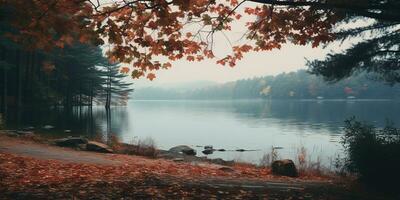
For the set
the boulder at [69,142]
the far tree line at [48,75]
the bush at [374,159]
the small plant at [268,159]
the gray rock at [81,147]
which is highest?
the far tree line at [48,75]

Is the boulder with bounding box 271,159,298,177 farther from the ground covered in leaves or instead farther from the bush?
the ground covered in leaves

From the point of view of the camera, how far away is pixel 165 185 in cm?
880

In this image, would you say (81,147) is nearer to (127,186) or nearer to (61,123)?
(127,186)

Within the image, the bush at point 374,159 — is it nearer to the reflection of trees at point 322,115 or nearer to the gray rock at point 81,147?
the gray rock at point 81,147

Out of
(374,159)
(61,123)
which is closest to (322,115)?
(61,123)

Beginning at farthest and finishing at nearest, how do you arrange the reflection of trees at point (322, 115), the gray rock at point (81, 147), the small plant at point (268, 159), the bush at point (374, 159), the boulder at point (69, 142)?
the reflection of trees at point (322, 115), the boulder at point (69, 142), the small plant at point (268, 159), the gray rock at point (81, 147), the bush at point (374, 159)

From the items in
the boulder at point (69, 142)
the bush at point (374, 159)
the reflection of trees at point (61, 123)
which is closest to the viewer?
the bush at point (374, 159)

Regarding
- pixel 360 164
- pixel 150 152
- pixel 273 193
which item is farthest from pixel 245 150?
pixel 273 193

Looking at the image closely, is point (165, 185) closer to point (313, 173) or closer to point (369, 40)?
point (313, 173)

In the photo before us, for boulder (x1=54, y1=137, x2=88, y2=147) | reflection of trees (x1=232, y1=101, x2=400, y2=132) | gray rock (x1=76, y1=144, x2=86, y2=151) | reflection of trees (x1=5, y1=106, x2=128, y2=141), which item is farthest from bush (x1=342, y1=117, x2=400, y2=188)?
reflection of trees (x1=232, y1=101, x2=400, y2=132)

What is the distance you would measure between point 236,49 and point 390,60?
10152 millimetres

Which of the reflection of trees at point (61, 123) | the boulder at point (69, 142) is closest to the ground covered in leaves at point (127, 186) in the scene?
the boulder at point (69, 142)

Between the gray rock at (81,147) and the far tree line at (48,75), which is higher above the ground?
the far tree line at (48,75)

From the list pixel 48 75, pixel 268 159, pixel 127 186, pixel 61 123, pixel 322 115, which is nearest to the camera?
pixel 127 186
